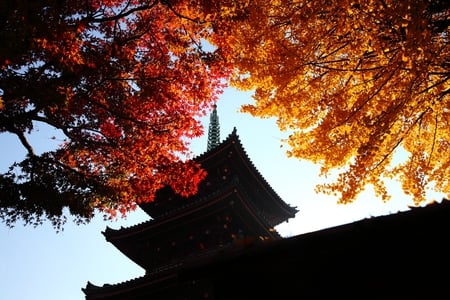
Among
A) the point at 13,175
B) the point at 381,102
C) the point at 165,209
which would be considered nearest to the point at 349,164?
the point at 381,102

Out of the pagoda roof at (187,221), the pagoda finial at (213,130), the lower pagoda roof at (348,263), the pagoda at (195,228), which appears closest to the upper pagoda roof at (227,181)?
the pagoda at (195,228)

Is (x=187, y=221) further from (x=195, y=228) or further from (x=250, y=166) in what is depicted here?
(x=250, y=166)

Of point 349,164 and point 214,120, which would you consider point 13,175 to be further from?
point 214,120

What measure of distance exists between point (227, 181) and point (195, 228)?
2.75 m

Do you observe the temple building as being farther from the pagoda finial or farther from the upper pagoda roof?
the pagoda finial

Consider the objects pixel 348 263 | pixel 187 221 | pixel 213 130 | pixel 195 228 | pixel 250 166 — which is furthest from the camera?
pixel 213 130

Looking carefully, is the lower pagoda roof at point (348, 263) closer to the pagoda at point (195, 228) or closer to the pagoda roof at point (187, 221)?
the pagoda at point (195, 228)

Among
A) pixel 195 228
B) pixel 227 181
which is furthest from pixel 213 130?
pixel 195 228

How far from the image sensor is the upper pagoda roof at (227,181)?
15742 mm

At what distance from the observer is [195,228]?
15.1 meters

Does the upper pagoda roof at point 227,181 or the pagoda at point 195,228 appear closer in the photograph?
the pagoda at point 195,228

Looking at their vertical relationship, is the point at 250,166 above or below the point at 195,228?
above

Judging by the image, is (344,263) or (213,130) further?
(213,130)

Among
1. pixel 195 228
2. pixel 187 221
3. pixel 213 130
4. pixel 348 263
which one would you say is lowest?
pixel 348 263
